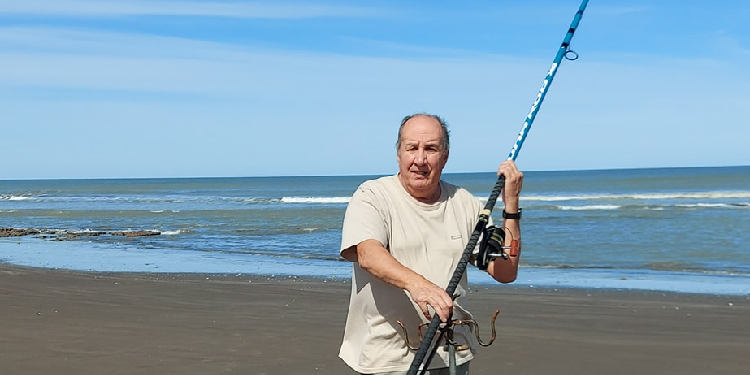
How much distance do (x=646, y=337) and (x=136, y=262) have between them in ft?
34.0

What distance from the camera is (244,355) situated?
7.18 m

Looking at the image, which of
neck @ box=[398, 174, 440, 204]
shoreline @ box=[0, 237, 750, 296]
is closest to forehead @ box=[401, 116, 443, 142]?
neck @ box=[398, 174, 440, 204]

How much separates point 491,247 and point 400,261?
304 mm

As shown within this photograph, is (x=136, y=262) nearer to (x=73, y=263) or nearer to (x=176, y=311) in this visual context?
(x=73, y=263)

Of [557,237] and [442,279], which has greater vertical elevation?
[442,279]

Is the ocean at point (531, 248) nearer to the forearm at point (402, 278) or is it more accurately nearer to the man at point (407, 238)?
the man at point (407, 238)

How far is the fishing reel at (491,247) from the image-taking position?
2.87 meters

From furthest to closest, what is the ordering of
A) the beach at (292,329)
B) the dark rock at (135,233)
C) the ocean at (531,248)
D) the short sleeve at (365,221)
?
the dark rock at (135,233), the ocean at (531,248), the beach at (292,329), the short sleeve at (365,221)

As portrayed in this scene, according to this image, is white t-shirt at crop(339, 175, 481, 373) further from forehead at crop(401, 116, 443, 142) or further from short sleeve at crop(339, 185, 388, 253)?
forehead at crop(401, 116, 443, 142)

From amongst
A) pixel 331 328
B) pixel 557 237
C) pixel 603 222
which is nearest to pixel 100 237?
pixel 557 237

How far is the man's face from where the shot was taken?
9.34 feet

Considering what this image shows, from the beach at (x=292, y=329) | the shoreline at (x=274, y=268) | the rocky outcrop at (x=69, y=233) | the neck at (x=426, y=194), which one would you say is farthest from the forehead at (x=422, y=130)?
the rocky outcrop at (x=69, y=233)

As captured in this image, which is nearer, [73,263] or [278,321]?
[278,321]

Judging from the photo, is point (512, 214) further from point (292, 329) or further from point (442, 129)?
point (292, 329)
